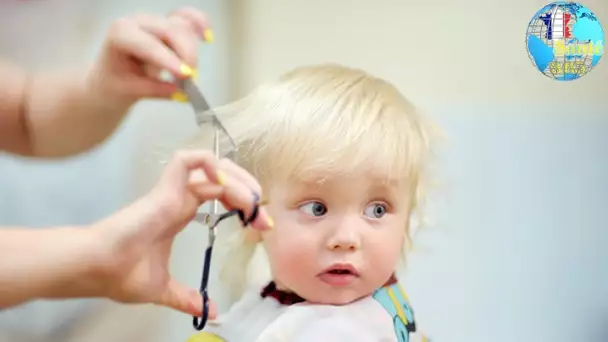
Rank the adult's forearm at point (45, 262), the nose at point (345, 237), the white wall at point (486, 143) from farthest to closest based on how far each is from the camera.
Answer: the white wall at point (486, 143)
the nose at point (345, 237)
the adult's forearm at point (45, 262)

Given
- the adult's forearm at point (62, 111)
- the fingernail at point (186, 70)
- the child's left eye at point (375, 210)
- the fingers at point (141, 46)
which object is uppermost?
the fingers at point (141, 46)

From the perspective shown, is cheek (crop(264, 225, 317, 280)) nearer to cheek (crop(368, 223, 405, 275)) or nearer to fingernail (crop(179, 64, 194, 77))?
cheek (crop(368, 223, 405, 275))

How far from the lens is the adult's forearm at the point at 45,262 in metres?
0.42

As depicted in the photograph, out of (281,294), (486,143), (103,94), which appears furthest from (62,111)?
(486,143)

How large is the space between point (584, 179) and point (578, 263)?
0.10m

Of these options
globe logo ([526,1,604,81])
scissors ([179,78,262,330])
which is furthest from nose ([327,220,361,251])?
globe logo ([526,1,604,81])

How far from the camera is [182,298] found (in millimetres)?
533

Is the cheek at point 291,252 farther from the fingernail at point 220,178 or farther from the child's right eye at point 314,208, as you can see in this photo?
the fingernail at point 220,178

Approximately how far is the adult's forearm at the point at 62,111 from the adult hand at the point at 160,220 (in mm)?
A: 109

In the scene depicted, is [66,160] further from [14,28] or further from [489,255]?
[489,255]

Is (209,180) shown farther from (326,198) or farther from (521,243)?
(521,243)

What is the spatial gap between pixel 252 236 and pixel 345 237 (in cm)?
10

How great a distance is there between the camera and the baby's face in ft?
2.07

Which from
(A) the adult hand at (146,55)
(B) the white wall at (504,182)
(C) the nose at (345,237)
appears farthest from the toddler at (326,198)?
(B) the white wall at (504,182)
